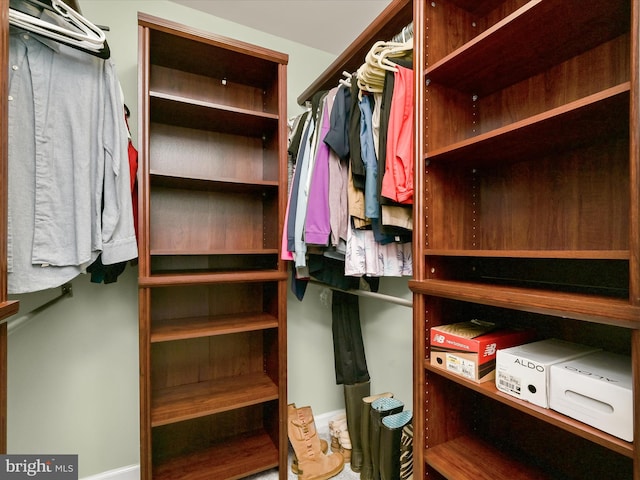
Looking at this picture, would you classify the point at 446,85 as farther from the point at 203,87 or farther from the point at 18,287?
the point at 18,287

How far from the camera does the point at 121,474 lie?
1.60m

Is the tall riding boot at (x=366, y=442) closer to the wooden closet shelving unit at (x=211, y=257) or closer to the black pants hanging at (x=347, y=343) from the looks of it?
the black pants hanging at (x=347, y=343)

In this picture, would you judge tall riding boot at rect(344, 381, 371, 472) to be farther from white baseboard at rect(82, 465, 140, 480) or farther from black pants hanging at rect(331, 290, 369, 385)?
white baseboard at rect(82, 465, 140, 480)

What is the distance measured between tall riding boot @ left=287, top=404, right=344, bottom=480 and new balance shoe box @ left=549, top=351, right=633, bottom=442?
1.31 metres

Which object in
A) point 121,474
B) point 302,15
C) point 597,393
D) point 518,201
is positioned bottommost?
point 121,474

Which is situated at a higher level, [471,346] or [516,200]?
[516,200]

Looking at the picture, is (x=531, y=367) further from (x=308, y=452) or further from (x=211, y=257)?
(x=211, y=257)

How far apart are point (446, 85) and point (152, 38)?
50.9 inches

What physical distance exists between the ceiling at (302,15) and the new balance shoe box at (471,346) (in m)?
1.73

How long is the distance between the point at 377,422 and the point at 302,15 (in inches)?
87.5

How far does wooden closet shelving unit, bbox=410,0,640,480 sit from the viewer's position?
0.80m

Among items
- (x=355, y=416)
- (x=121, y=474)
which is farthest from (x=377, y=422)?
(x=121, y=474)

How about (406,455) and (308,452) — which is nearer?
(406,455)

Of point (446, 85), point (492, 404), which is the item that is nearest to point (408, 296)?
point (492, 404)
